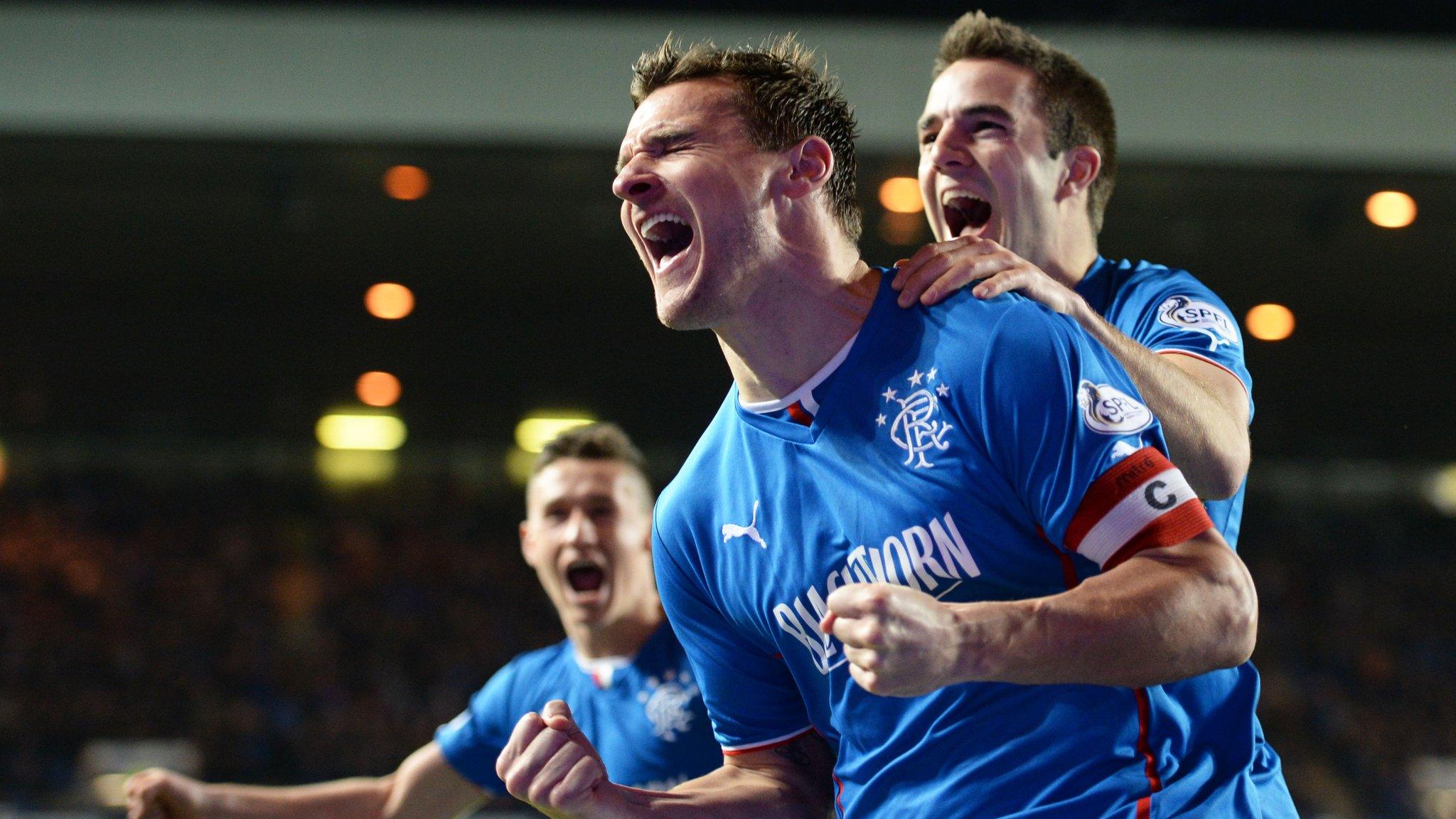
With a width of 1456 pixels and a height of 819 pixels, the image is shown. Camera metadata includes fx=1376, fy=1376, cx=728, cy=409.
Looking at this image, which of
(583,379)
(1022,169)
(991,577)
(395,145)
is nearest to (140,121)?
(395,145)

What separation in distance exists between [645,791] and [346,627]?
1117 centimetres

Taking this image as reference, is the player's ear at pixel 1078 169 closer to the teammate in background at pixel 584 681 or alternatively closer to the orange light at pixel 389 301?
the teammate in background at pixel 584 681

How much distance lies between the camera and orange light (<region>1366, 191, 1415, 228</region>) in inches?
376

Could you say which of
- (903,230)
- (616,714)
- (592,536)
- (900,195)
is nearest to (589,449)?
(592,536)

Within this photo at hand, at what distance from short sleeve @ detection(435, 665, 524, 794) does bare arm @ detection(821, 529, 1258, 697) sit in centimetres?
274

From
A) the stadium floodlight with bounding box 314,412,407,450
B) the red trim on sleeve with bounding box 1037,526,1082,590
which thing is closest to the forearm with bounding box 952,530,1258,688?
the red trim on sleeve with bounding box 1037,526,1082,590

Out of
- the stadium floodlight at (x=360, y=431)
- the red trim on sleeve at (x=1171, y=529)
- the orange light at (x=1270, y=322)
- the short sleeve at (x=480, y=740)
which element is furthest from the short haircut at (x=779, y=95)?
the stadium floodlight at (x=360, y=431)

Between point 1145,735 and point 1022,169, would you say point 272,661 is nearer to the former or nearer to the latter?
point 1022,169

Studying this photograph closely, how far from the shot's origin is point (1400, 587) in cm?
1389

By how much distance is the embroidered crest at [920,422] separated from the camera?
1.91 meters

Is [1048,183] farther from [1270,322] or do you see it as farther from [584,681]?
[1270,322]

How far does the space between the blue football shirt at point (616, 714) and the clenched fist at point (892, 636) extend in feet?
7.71

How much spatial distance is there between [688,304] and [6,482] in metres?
12.9

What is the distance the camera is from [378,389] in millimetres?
12320
